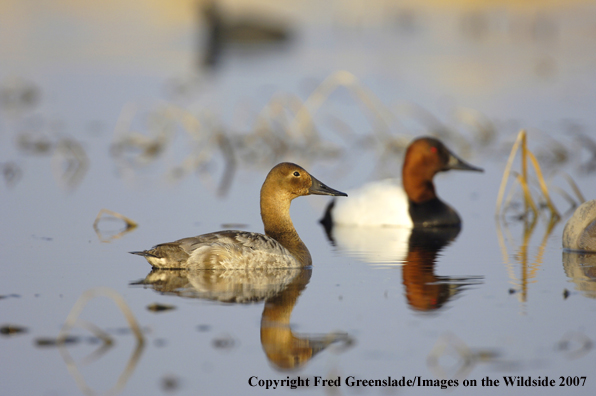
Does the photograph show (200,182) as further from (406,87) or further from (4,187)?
(406,87)

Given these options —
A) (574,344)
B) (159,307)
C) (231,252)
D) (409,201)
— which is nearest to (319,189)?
(231,252)

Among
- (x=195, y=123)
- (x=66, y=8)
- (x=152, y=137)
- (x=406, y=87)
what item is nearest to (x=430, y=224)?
(x=195, y=123)

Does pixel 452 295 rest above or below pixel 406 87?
below

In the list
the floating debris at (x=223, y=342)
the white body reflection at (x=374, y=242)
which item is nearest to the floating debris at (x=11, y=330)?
the floating debris at (x=223, y=342)

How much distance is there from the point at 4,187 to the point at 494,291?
7.05 metres

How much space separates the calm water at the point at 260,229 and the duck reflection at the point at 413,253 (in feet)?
0.11

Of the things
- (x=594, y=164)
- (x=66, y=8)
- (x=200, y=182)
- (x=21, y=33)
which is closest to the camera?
(x=200, y=182)

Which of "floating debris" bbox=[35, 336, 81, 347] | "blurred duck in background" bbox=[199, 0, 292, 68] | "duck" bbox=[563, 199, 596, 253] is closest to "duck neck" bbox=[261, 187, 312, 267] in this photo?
"duck" bbox=[563, 199, 596, 253]

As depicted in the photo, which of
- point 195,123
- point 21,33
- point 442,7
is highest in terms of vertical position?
point 442,7

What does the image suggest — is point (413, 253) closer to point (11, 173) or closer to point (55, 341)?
point (55, 341)

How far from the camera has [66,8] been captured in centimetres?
5219

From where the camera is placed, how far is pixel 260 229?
9.14m

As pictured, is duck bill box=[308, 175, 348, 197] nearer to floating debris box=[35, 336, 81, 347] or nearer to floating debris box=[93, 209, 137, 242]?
floating debris box=[93, 209, 137, 242]

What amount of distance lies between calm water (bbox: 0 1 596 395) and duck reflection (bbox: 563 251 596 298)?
30mm
